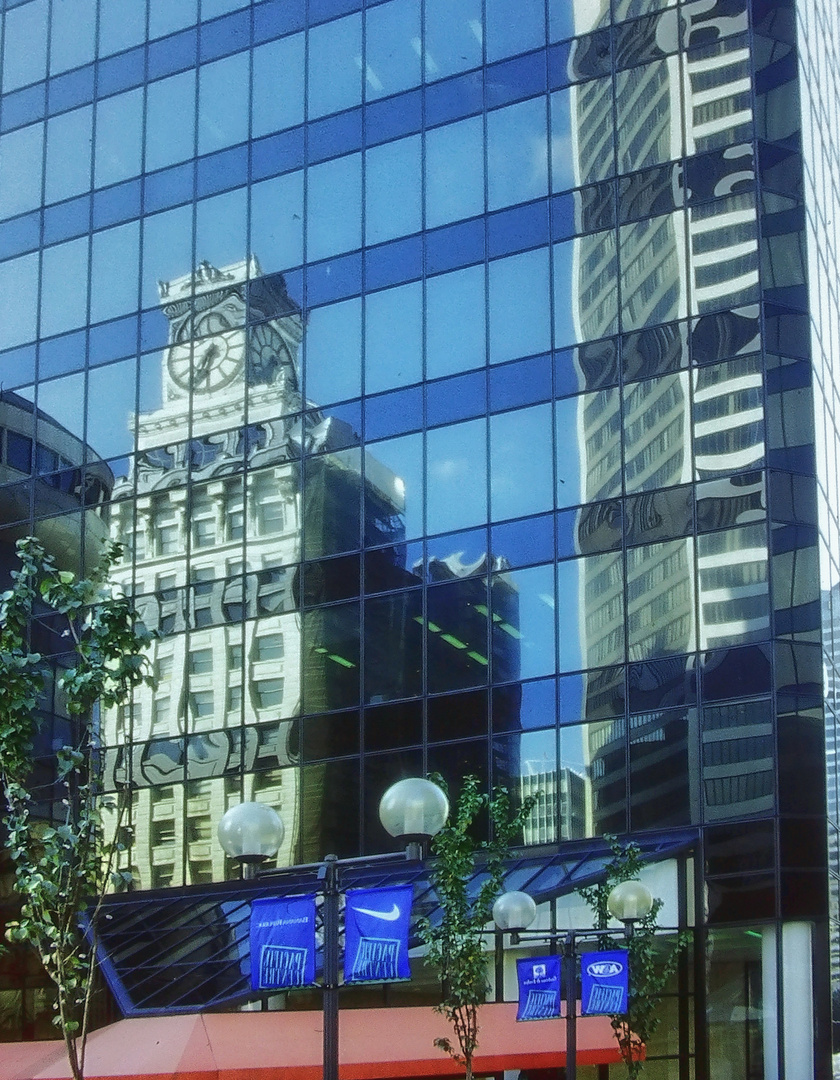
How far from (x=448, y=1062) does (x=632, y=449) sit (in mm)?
12430

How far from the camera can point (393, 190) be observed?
36.8 m

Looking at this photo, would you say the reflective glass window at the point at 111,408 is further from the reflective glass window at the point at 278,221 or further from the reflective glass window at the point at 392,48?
the reflective glass window at the point at 392,48

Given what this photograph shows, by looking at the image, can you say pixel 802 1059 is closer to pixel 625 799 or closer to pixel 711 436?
pixel 625 799

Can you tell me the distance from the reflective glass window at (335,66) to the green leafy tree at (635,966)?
19.0m

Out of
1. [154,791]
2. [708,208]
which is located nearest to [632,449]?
[708,208]

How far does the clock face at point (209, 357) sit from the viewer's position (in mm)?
38219

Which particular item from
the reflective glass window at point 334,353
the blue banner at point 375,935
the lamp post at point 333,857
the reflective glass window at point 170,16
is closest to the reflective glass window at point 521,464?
the reflective glass window at point 334,353

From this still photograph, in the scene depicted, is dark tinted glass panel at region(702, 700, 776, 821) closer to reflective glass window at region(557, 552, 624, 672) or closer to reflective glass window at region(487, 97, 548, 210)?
reflective glass window at region(557, 552, 624, 672)

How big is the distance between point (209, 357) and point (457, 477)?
775cm

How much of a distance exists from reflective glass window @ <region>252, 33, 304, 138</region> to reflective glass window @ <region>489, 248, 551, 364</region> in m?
7.57

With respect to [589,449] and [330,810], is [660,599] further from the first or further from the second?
[330,810]

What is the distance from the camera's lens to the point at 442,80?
120 feet

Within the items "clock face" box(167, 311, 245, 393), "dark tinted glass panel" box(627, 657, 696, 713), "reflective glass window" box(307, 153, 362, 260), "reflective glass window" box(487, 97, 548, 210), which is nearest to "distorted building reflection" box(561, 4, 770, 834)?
"dark tinted glass panel" box(627, 657, 696, 713)

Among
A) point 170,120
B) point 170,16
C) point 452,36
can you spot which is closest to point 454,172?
point 452,36
